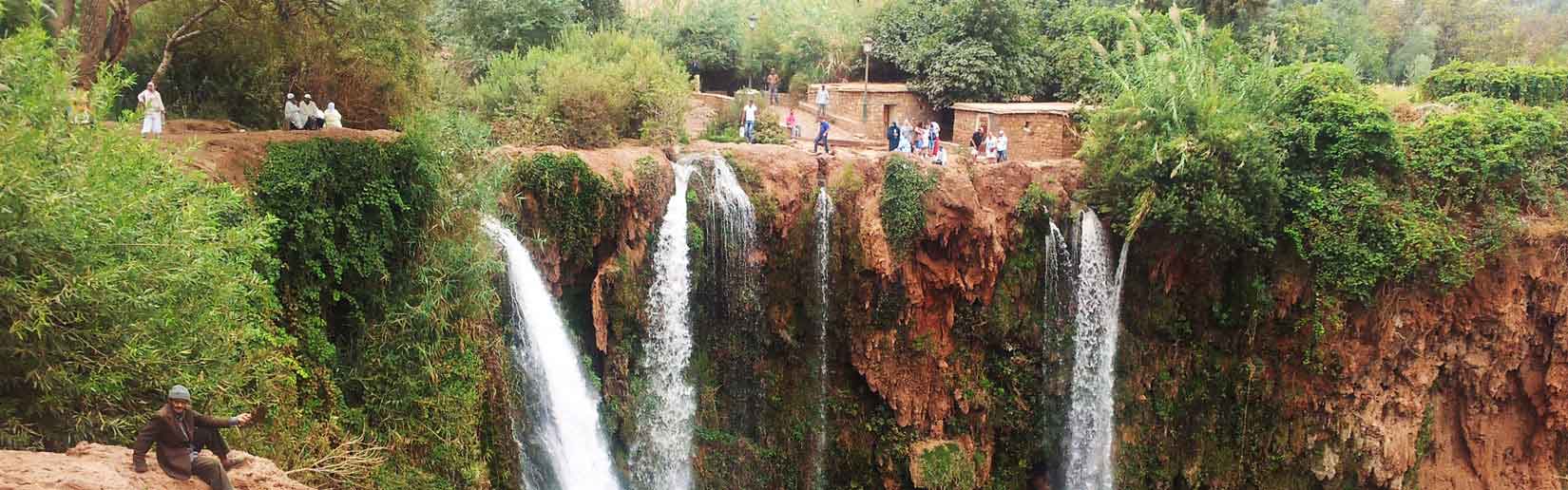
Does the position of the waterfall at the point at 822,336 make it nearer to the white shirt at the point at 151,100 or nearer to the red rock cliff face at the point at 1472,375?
the red rock cliff face at the point at 1472,375

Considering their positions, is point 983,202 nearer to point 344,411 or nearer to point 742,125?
point 742,125

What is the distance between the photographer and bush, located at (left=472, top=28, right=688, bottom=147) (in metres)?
18.3

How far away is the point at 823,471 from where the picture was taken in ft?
58.3

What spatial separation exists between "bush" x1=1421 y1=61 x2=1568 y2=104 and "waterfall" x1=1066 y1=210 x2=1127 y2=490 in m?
8.31

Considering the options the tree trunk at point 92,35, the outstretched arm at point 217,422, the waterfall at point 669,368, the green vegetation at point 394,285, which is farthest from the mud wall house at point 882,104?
the outstretched arm at point 217,422

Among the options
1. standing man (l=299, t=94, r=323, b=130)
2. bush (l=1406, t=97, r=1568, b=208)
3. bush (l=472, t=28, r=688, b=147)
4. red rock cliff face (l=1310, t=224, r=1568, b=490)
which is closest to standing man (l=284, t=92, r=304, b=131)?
Result: standing man (l=299, t=94, r=323, b=130)

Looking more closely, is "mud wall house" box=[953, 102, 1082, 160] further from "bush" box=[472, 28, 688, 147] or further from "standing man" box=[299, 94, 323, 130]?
"standing man" box=[299, 94, 323, 130]

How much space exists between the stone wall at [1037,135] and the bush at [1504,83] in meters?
7.30

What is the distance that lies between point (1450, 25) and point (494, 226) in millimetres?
36303

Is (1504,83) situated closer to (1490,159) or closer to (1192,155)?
(1490,159)

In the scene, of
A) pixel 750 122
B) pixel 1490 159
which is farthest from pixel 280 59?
pixel 1490 159

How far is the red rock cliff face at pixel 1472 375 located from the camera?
1662 cm

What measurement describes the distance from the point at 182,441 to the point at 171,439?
0.07m

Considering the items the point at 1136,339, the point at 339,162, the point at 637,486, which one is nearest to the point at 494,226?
the point at 339,162
